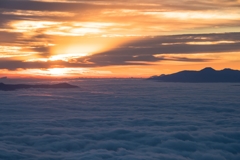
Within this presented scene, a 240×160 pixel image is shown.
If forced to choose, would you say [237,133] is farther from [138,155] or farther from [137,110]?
[137,110]

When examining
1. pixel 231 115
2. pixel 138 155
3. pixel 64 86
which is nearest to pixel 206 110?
pixel 231 115

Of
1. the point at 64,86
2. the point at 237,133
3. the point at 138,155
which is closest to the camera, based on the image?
the point at 138,155

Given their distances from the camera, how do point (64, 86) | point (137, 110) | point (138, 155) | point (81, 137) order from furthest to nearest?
point (64, 86)
point (137, 110)
point (81, 137)
point (138, 155)

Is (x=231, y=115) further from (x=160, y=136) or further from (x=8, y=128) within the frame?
(x=8, y=128)

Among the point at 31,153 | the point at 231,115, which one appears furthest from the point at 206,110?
the point at 31,153

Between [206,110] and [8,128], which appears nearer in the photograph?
[8,128]

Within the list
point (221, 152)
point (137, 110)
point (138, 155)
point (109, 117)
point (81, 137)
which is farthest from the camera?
point (137, 110)

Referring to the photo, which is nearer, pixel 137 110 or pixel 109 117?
pixel 109 117

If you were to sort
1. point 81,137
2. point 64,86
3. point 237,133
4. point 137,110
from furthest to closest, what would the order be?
Answer: point 64,86
point 137,110
point 237,133
point 81,137
